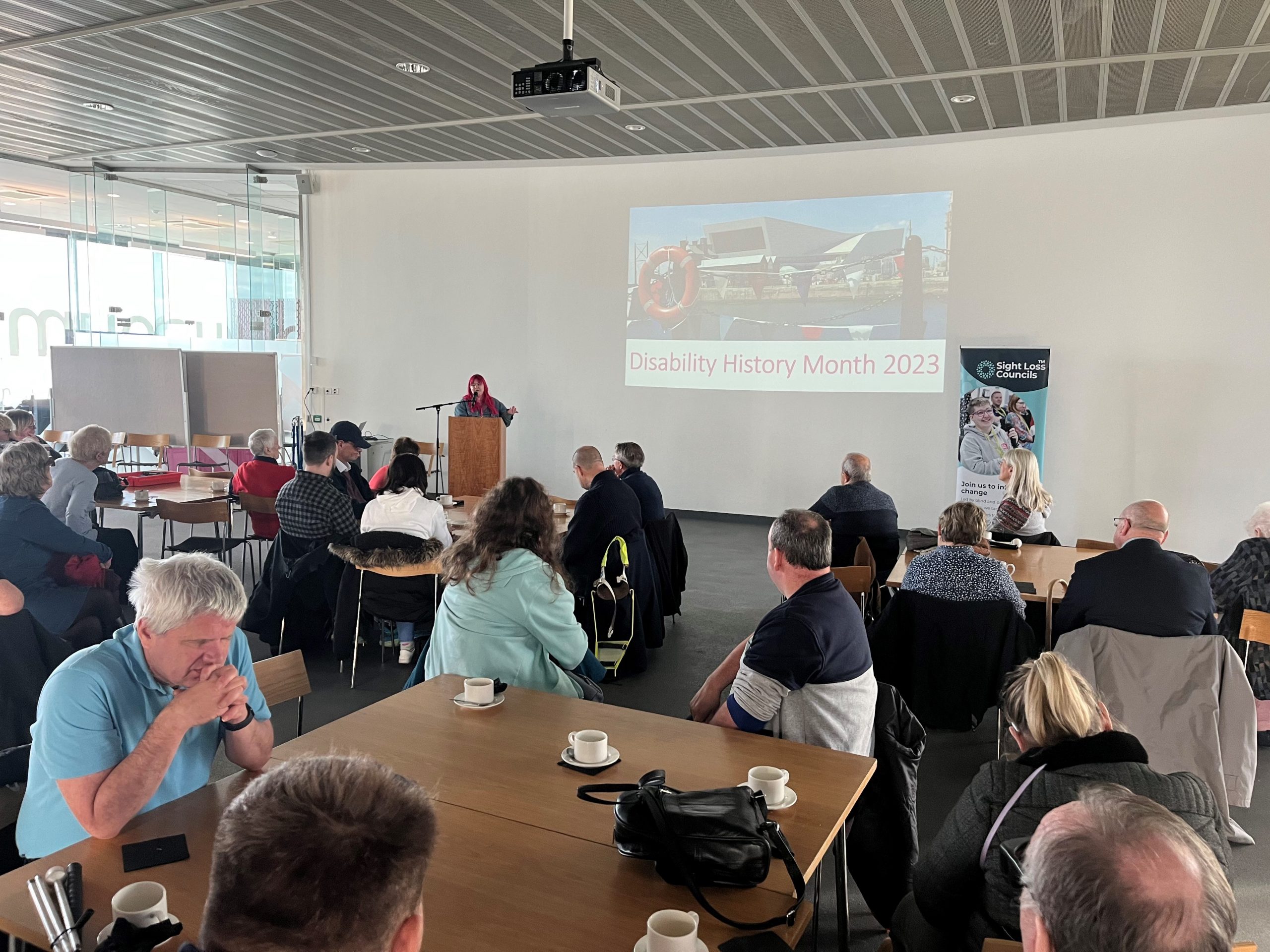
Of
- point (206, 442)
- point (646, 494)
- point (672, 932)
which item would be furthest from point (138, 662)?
point (206, 442)

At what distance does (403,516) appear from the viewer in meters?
4.82

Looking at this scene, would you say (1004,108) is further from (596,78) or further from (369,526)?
(369,526)

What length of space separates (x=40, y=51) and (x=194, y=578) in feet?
22.0

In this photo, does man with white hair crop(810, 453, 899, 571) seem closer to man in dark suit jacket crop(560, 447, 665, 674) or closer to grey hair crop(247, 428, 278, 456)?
man in dark suit jacket crop(560, 447, 665, 674)

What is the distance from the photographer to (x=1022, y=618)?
149 inches

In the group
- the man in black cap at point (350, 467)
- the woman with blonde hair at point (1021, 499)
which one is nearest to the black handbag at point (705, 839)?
the woman with blonde hair at point (1021, 499)

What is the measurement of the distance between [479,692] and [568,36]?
368 cm

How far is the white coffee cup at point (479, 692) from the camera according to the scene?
8.37 feet

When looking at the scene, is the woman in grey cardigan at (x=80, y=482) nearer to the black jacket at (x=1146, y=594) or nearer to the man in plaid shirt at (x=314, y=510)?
the man in plaid shirt at (x=314, y=510)

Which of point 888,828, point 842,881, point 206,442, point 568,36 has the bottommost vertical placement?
point 842,881

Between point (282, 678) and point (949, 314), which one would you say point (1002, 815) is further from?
point (949, 314)

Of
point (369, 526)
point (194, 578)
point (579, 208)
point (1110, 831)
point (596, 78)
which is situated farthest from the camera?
point (579, 208)

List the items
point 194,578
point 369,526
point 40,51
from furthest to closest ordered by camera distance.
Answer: point 40,51 → point 369,526 → point 194,578

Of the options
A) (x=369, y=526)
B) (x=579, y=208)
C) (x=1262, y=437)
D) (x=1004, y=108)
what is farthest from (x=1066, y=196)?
(x=369, y=526)
